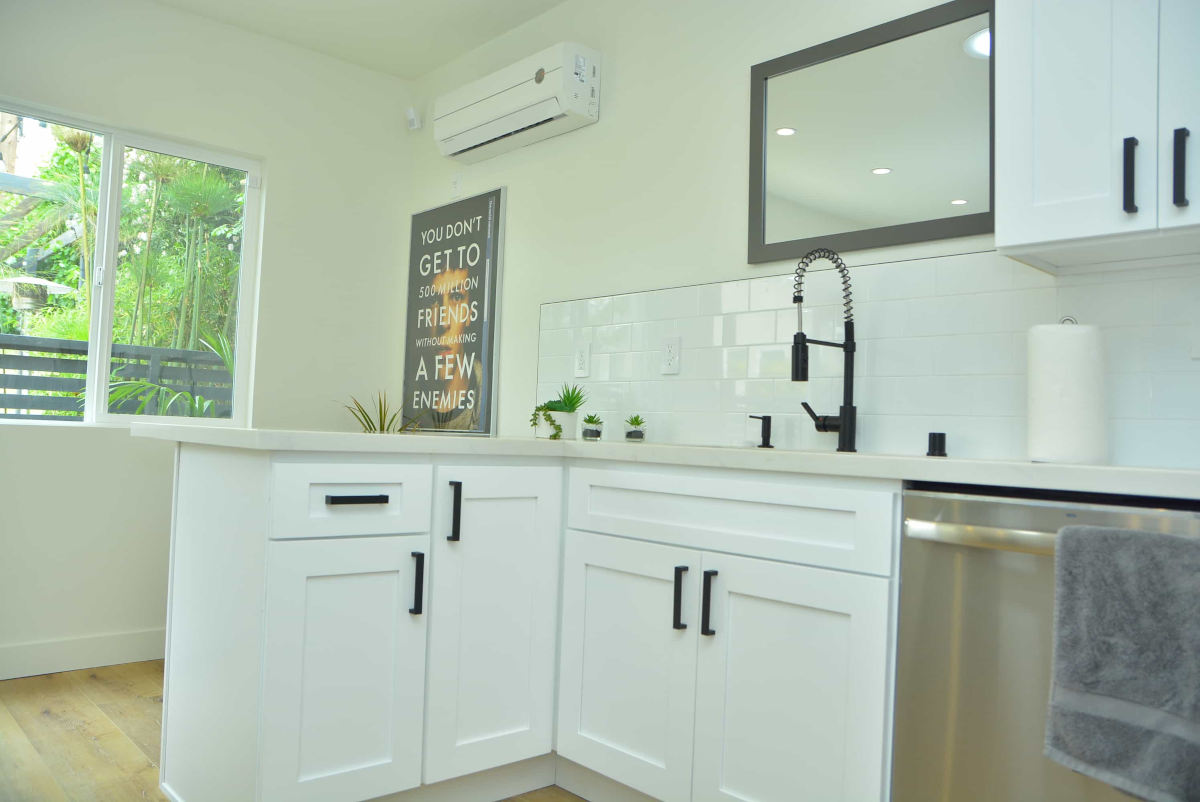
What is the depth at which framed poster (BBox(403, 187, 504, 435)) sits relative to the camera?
3.64 metres

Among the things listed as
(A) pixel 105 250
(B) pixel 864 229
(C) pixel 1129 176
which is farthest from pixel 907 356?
(A) pixel 105 250

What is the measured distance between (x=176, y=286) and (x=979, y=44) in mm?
3118

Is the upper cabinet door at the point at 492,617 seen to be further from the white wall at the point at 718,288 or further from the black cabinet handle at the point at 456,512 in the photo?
the white wall at the point at 718,288

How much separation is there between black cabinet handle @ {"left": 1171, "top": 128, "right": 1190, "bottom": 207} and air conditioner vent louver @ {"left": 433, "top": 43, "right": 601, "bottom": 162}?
2.02 metres

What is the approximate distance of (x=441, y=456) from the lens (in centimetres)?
217

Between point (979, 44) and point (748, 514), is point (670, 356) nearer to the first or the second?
point (748, 514)

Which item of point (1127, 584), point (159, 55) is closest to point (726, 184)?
point (1127, 584)

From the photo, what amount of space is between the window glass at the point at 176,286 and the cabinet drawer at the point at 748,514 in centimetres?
211

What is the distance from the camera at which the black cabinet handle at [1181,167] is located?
1604 mm

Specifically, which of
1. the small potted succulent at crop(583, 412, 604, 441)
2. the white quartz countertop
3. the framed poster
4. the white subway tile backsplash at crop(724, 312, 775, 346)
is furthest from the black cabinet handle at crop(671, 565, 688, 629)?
the framed poster

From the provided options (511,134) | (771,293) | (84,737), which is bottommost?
(84,737)

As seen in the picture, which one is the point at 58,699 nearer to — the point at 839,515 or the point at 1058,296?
the point at 839,515

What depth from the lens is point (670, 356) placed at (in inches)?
112

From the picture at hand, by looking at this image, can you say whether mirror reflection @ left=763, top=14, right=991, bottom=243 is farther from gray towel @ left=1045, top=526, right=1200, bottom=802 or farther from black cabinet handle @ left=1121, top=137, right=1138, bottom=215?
gray towel @ left=1045, top=526, right=1200, bottom=802
